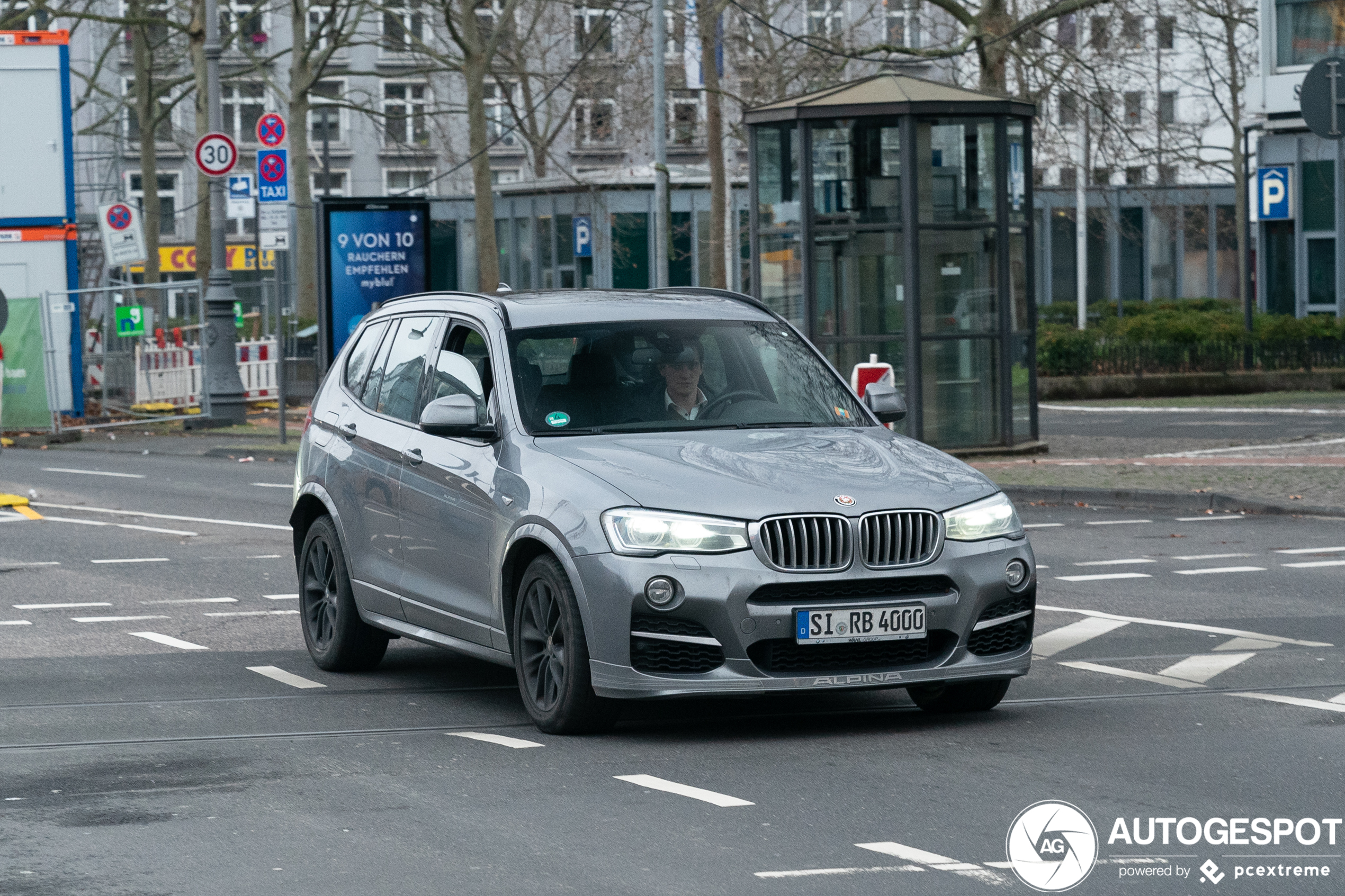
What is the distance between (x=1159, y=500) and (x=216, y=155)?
15.9 m

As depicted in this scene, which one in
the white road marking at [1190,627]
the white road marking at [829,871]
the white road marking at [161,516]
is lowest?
the white road marking at [1190,627]

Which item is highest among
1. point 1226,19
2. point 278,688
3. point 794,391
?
point 1226,19

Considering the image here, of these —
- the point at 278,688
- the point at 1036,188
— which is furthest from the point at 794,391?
the point at 1036,188

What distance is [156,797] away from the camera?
675 centimetres

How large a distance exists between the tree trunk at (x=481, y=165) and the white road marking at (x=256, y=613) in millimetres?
27765

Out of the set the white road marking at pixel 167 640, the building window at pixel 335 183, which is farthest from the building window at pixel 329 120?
the white road marking at pixel 167 640

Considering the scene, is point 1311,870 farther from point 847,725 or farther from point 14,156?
point 14,156

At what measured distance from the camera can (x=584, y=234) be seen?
51969 mm

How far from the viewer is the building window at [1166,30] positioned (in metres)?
32.8

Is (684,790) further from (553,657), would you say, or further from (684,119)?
(684,119)

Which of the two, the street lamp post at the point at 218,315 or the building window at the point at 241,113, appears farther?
the building window at the point at 241,113

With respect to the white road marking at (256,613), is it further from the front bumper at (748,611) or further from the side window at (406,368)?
the front bumper at (748,611)

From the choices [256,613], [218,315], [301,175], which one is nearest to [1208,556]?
[256,613]

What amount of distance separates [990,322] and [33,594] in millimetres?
11482
